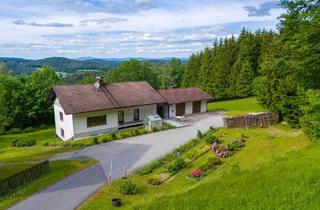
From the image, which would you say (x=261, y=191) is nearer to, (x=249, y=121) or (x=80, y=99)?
(x=249, y=121)

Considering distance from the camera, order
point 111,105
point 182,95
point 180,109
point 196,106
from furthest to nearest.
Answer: point 196,106, point 182,95, point 180,109, point 111,105

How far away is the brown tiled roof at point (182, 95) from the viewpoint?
37562 millimetres

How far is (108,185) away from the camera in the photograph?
57.7ft

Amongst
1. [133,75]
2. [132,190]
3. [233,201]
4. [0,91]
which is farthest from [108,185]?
[133,75]

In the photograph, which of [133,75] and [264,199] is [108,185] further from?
[133,75]

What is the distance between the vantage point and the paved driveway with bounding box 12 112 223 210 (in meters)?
15.7

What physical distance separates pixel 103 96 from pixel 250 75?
30.6 metres

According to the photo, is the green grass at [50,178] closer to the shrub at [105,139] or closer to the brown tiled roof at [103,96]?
the shrub at [105,139]

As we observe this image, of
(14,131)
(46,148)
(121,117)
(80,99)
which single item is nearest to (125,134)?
(121,117)

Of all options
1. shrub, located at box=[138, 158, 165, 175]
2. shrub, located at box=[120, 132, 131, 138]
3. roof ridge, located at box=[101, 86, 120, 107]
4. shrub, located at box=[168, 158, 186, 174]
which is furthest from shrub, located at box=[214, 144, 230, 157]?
roof ridge, located at box=[101, 86, 120, 107]

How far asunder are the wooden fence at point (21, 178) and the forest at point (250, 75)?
58.9ft

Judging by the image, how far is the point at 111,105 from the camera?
32188mm

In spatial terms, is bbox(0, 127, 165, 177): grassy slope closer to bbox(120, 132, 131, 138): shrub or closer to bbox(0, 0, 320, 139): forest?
bbox(120, 132, 131, 138): shrub

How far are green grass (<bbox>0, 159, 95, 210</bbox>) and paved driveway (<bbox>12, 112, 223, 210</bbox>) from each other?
1.86 ft
